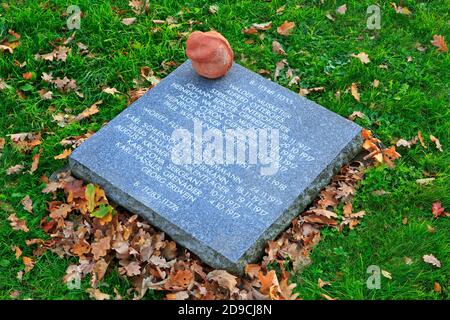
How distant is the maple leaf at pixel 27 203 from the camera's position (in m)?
4.36

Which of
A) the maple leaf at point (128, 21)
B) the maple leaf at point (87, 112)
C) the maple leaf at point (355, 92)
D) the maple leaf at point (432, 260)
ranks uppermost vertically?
the maple leaf at point (128, 21)

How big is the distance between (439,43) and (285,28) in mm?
1424

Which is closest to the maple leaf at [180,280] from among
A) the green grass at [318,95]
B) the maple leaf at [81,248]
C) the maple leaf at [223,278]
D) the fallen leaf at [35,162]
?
the maple leaf at [223,278]

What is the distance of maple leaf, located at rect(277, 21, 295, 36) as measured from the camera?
5641mm

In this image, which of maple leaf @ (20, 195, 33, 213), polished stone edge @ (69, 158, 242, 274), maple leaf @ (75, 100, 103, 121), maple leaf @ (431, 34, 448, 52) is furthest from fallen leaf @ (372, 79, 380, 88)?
maple leaf @ (20, 195, 33, 213)

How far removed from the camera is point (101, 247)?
4.02 meters

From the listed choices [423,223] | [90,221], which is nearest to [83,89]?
[90,221]

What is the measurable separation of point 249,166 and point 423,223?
1.28 meters

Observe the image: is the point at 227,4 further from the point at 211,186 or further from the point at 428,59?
the point at 211,186

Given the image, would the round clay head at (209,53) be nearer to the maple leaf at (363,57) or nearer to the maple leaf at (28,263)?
the maple leaf at (363,57)

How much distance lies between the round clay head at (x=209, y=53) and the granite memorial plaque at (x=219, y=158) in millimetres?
110

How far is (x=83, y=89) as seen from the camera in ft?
17.1

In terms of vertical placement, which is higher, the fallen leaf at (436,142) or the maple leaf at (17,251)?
the fallen leaf at (436,142)

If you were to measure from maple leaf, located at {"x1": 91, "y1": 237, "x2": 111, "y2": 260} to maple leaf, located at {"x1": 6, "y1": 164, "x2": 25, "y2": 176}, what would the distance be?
1.02m
